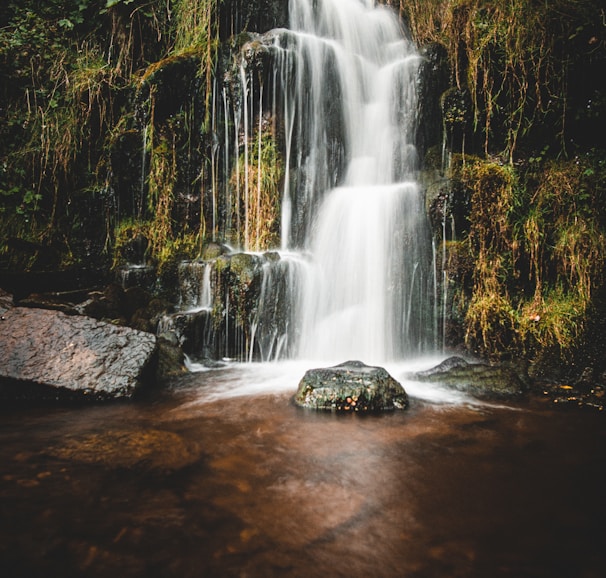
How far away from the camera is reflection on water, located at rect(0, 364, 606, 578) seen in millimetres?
1842

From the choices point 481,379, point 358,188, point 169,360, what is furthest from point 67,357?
point 358,188

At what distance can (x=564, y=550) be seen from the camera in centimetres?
191

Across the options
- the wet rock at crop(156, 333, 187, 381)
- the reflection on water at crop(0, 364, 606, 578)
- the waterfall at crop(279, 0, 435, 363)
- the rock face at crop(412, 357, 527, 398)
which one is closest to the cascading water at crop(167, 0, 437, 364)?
the waterfall at crop(279, 0, 435, 363)

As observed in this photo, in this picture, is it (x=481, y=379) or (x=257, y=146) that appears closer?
(x=481, y=379)

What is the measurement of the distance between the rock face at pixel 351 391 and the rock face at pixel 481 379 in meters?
0.85

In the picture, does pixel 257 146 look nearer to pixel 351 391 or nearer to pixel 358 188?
pixel 358 188

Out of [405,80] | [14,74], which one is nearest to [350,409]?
[405,80]

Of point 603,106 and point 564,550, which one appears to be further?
point 603,106

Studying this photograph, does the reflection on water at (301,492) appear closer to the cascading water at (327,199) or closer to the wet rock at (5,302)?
the wet rock at (5,302)

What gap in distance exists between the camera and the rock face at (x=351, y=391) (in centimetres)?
384

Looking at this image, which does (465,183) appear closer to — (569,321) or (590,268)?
(590,268)

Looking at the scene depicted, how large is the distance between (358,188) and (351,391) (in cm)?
481

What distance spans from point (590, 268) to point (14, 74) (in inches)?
416

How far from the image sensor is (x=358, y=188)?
7.65 meters
